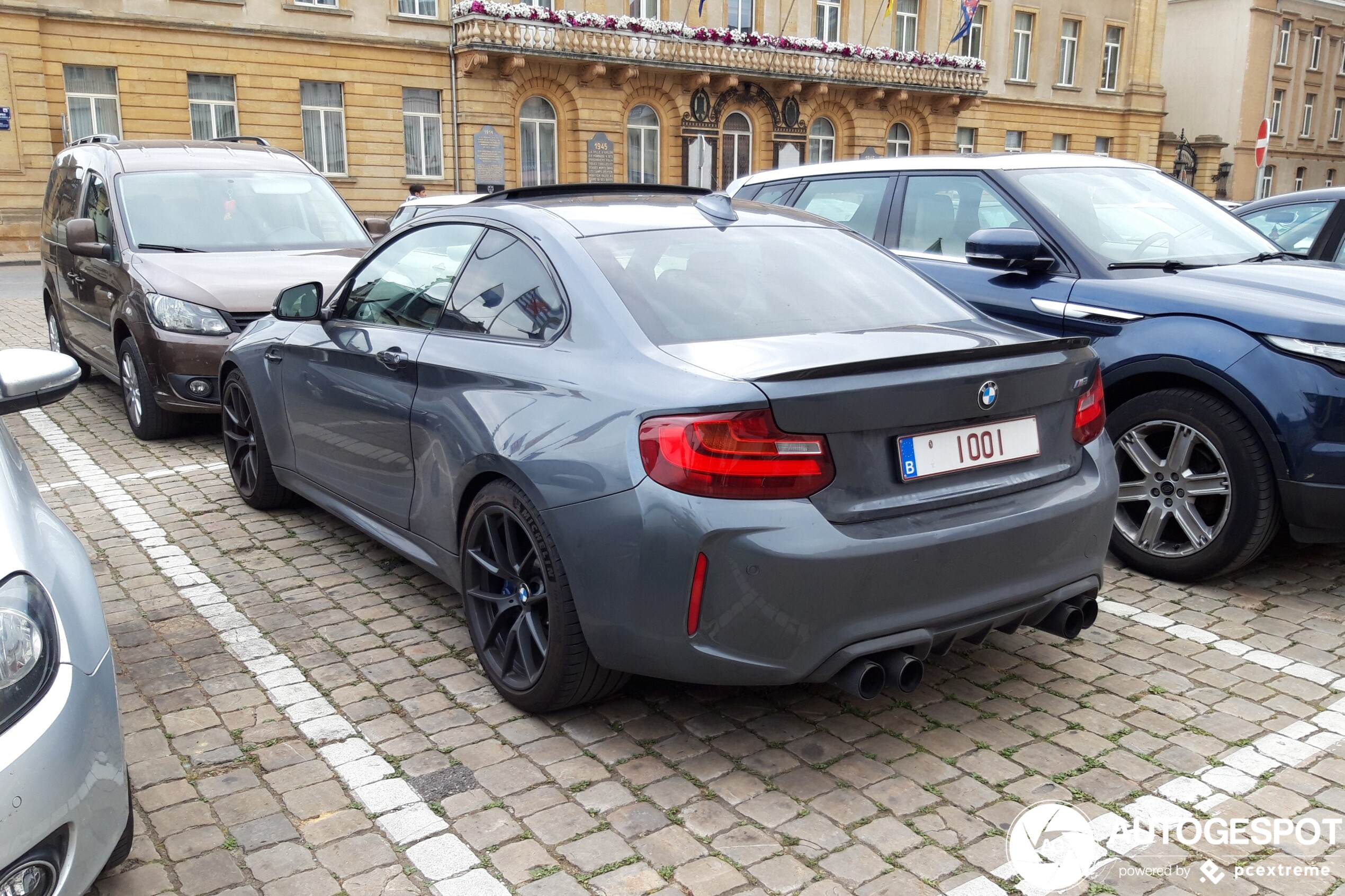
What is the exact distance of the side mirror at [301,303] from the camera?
482cm

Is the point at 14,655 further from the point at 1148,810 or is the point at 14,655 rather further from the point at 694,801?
the point at 1148,810

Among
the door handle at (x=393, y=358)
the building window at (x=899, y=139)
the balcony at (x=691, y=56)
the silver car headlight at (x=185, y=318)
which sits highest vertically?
the balcony at (x=691, y=56)

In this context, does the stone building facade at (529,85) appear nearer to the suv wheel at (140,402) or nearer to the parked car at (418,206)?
the parked car at (418,206)

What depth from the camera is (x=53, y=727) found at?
221 cm

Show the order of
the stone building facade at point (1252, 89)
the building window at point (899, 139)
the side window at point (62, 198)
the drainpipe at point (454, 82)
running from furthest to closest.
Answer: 1. the stone building facade at point (1252, 89)
2. the building window at point (899, 139)
3. the drainpipe at point (454, 82)
4. the side window at point (62, 198)

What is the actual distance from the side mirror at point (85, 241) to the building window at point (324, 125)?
80.2 feet

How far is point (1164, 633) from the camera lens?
425cm

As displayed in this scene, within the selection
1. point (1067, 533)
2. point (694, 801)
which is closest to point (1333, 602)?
point (1067, 533)

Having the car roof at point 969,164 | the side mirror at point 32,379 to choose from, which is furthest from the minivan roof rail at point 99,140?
the side mirror at point 32,379

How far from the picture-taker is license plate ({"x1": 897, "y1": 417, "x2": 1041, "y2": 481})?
306cm

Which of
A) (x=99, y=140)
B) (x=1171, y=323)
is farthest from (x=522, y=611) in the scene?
(x=99, y=140)

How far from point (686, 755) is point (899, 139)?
4287cm

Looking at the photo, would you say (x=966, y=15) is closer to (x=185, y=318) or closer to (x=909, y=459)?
(x=185, y=318)

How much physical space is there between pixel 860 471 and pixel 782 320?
71cm
